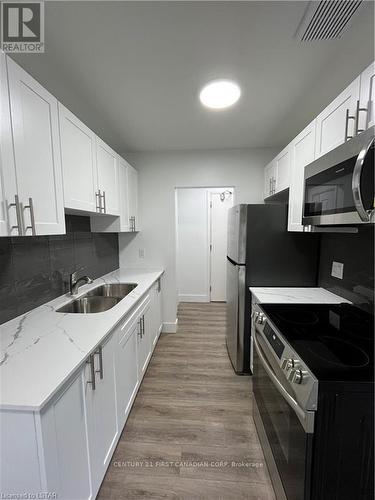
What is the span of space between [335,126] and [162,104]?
1.29 meters

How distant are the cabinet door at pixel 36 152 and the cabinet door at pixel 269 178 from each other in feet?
6.94

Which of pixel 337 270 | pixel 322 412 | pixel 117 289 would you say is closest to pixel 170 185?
pixel 117 289

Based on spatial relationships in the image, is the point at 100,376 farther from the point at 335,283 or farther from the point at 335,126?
the point at 335,126

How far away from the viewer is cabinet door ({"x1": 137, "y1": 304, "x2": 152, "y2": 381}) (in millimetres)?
1960

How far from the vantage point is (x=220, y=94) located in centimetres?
164

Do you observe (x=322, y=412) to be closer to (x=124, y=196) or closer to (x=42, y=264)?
(x=42, y=264)

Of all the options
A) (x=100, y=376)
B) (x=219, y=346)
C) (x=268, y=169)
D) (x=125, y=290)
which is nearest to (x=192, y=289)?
(x=219, y=346)

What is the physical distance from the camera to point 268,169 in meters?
A: 2.66

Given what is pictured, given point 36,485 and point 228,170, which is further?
point 228,170

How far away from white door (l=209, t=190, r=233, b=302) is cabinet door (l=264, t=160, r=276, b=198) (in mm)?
1362

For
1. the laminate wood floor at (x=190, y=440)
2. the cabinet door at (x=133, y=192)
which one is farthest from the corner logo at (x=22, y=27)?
the laminate wood floor at (x=190, y=440)

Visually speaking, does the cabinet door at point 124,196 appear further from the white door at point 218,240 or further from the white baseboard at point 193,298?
the white baseboard at point 193,298

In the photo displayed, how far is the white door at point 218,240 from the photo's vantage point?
4.16 m

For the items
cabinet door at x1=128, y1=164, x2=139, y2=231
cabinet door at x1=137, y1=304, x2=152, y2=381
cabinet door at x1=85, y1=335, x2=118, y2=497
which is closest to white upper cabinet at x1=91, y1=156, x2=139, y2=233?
cabinet door at x1=128, y1=164, x2=139, y2=231
